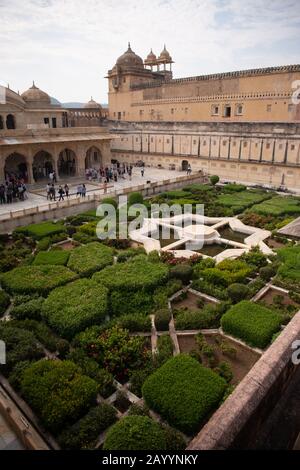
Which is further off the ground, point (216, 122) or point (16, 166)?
point (216, 122)

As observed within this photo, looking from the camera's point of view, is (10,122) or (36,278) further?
(10,122)

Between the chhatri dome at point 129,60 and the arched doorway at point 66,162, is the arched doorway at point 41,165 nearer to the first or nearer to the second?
the arched doorway at point 66,162

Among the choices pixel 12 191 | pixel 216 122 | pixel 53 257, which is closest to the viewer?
pixel 53 257

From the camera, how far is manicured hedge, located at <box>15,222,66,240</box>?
56.9 feet

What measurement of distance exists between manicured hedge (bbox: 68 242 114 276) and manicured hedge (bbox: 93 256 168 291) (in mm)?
521

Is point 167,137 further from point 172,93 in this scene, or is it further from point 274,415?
point 274,415

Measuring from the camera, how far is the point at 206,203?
23375 mm

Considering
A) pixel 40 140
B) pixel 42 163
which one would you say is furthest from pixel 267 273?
pixel 42 163

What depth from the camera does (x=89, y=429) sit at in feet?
22.4

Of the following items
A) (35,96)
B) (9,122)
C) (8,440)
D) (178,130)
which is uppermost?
(35,96)

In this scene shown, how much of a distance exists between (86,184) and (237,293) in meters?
19.8

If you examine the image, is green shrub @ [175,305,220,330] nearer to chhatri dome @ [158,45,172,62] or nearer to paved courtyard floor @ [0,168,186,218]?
paved courtyard floor @ [0,168,186,218]

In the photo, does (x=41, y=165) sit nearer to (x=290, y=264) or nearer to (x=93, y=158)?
(x=93, y=158)

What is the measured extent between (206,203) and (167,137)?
1511 centimetres
